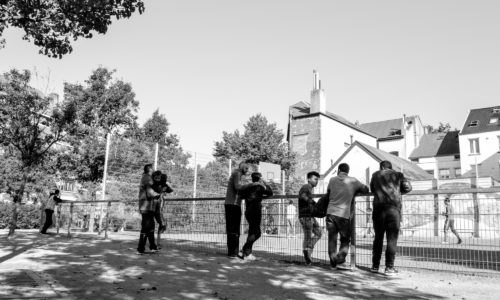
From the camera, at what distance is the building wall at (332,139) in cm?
4738

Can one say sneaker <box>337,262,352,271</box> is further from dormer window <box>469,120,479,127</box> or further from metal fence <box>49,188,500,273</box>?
dormer window <box>469,120,479,127</box>

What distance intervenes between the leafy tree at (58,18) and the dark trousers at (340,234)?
6.37 meters

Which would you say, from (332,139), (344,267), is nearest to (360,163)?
(332,139)

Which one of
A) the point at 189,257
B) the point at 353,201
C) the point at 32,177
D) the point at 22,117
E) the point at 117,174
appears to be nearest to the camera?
the point at 353,201

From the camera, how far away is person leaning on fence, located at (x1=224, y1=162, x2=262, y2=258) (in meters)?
8.74

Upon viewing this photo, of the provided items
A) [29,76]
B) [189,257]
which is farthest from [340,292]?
[29,76]

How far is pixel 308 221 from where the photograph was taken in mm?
8523

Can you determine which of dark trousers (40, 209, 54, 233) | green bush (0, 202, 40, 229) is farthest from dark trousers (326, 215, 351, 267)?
green bush (0, 202, 40, 229)

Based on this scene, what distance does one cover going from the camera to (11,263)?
7418 millimetres

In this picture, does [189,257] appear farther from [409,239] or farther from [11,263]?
[409,239]

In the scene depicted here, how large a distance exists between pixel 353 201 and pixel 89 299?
16.1 feet

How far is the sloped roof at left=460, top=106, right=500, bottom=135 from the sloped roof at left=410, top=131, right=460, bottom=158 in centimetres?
404

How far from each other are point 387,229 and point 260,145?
33141 mm

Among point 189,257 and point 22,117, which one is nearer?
point 189,257
